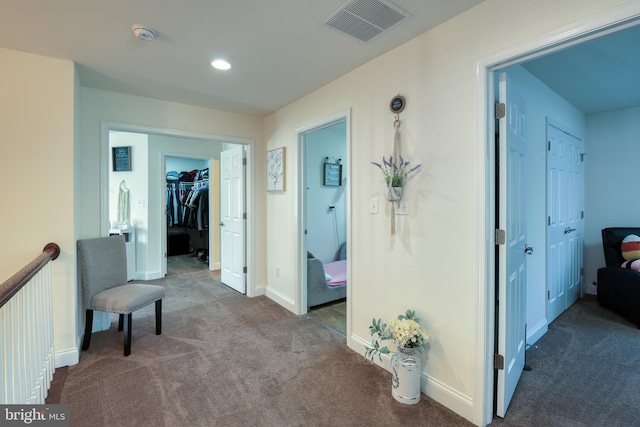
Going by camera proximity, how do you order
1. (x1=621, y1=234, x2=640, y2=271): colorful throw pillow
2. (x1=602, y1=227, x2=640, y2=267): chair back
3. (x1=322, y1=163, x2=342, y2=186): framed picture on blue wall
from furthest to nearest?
(x1=322, y1=163, x2=342, y2=186): framed picture on blue wall → (x1=602, y1=227, x2=640, y2=267): chair back → (x1=621, y1=234, x2=640, y2=271): colorful throw pillow

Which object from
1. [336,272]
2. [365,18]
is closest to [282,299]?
[336,272]

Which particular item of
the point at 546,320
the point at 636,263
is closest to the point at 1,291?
the point at 546,320

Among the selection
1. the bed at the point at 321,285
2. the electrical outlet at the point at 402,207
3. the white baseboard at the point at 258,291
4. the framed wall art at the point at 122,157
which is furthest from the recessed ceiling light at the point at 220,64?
the framed wall art at the point at 122,157

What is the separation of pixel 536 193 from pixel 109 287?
3.97m

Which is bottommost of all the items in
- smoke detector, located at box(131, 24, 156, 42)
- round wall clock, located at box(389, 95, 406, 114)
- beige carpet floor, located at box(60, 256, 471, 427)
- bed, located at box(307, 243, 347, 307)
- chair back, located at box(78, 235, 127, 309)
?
beige carpet floor, located at box(60, 256, 471, 427)

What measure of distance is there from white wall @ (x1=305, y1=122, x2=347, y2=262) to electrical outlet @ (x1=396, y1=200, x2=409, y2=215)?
2301 mm

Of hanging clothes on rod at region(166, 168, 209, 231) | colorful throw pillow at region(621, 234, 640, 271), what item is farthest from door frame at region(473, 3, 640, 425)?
hanging clothes on rod at region(166, 168, 209, 231)

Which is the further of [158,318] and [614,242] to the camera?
[614,242]

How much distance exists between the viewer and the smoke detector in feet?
6.11

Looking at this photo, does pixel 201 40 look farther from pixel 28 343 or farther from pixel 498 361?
pixel 498 361

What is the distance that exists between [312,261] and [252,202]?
3.66 ft

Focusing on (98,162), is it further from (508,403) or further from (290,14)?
(508,403)

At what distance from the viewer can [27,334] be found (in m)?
1.59

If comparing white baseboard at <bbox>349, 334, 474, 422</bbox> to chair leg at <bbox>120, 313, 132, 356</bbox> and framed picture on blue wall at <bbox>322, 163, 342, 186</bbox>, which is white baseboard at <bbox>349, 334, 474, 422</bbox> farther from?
framed picture on blue wall at <bbox>322, 163, 342, 186</bbox>
